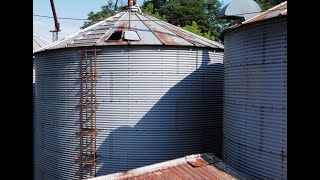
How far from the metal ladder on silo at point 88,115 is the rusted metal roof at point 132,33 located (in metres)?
0.84

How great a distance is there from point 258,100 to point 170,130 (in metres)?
5.20

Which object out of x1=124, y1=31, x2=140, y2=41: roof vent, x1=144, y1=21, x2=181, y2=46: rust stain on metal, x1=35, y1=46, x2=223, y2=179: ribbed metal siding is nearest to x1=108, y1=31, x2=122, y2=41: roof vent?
x1=124, y1=31, x2=140, y2=41: roof vent

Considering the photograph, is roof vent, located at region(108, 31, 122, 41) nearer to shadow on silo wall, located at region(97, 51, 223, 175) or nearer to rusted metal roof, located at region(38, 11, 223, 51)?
rusted metal roof, located at region(38, 11, 223, 51)

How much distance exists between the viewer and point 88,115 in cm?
1394

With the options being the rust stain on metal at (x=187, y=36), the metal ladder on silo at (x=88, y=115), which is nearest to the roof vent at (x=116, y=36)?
the metal ladder on silo at (x=88, y=115)

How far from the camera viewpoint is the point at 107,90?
13.8 m

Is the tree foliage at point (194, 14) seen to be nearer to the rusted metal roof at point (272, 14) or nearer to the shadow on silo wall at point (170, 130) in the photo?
the shadow on silo wall at point (170, 130)

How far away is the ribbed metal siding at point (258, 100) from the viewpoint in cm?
890

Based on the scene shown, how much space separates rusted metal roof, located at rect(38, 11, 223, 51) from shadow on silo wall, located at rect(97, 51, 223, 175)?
154 cm

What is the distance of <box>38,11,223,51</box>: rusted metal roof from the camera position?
14141 mm

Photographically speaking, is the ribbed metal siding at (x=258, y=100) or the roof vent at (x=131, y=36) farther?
the roof vent at (x=131, y=36)
